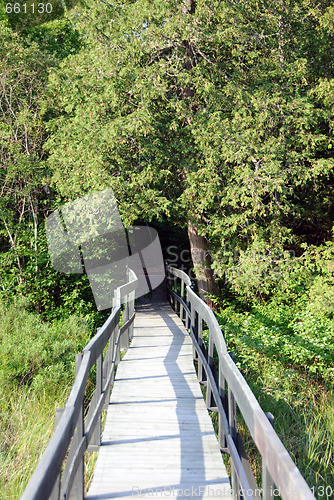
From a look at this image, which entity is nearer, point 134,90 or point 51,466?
point 51,466

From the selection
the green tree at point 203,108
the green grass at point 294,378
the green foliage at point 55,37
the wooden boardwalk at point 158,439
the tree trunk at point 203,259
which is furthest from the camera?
the green foliage at point 55,37

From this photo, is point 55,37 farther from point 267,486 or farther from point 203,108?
point 267,486

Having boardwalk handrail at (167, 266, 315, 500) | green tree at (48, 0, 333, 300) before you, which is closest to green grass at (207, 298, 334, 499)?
boardwalk handrail at (167, 266, 315, 500)

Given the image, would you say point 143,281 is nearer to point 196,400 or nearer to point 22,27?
point 22,27

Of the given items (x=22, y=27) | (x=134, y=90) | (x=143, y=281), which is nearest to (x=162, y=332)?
(x=134, y=90)

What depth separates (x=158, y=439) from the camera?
4445 mm

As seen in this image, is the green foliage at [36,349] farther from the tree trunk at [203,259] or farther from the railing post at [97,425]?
the railing post at [97,425]

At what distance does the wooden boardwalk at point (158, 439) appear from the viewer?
3516 millimetres

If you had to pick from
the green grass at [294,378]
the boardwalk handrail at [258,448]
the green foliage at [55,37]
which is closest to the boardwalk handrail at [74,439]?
the boardwalk handrail at [258,448]

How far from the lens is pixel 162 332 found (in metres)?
10.3

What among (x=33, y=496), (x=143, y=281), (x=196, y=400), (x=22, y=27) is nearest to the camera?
(x=33, y=496)

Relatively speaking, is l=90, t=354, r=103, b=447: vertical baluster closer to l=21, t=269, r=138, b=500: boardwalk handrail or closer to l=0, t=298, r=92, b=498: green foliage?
l=21, t=269, r=138, b=500: boardwalk handrail

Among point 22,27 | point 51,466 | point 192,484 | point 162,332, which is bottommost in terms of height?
point 162,332

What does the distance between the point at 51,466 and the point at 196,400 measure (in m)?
3.83
